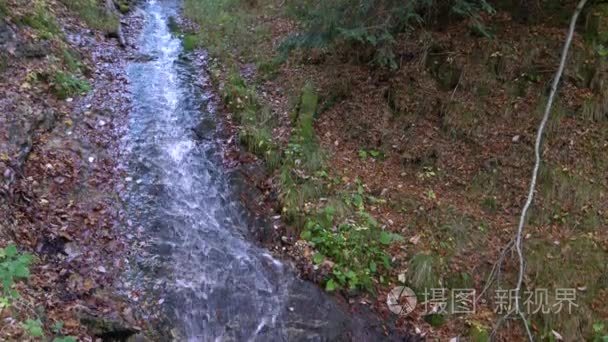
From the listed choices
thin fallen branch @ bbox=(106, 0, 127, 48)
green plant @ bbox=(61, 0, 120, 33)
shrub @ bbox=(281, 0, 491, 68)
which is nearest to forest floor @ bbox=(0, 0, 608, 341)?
shrub @ bbox=(281, 0, 491, 68)

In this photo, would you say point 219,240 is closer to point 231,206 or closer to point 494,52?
point 231,206

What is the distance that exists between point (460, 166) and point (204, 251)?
14.0 feet

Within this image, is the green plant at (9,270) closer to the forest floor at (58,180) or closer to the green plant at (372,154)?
the forest floor at (58,180)

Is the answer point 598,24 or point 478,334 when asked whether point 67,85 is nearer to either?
point 478,334

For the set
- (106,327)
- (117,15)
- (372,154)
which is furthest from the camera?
(117,15)

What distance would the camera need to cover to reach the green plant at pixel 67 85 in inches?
320

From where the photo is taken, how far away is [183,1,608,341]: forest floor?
6.21 m

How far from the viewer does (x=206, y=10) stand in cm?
1395

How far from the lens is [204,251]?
257 inches

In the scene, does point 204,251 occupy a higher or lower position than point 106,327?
lower

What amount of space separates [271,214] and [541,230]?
4017 mm

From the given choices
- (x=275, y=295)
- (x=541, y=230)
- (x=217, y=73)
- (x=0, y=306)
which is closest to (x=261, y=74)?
(x=217, y=73)
